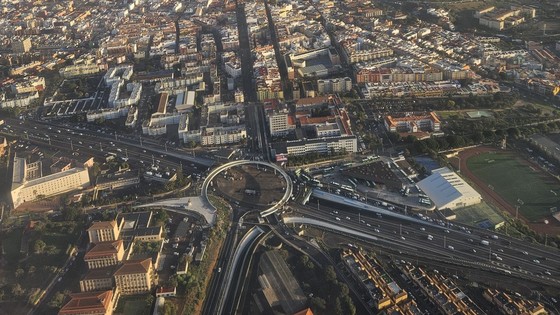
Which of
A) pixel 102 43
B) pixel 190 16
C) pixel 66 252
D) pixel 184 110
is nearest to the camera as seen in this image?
pixel 66 252

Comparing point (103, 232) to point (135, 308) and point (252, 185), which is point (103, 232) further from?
point (252, 185)

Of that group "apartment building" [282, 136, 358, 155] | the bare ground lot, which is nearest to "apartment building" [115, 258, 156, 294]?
"apartment building" [282, 136, 358, 155]

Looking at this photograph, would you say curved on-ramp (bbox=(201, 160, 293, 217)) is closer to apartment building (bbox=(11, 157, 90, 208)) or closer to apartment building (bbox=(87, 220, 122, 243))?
apartment building (bbox=(87, 220, 122, 243))

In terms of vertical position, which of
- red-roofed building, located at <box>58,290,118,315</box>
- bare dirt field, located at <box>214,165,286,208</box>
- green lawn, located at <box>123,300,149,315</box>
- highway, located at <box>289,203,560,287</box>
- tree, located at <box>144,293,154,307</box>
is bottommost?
highway, located at <box>289,203,560,287</box>

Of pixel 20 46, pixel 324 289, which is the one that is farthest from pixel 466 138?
pixel 20 46

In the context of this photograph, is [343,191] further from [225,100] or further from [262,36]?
[262,36]

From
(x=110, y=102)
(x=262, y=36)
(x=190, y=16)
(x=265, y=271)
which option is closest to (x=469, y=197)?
(x=265, y=271)
